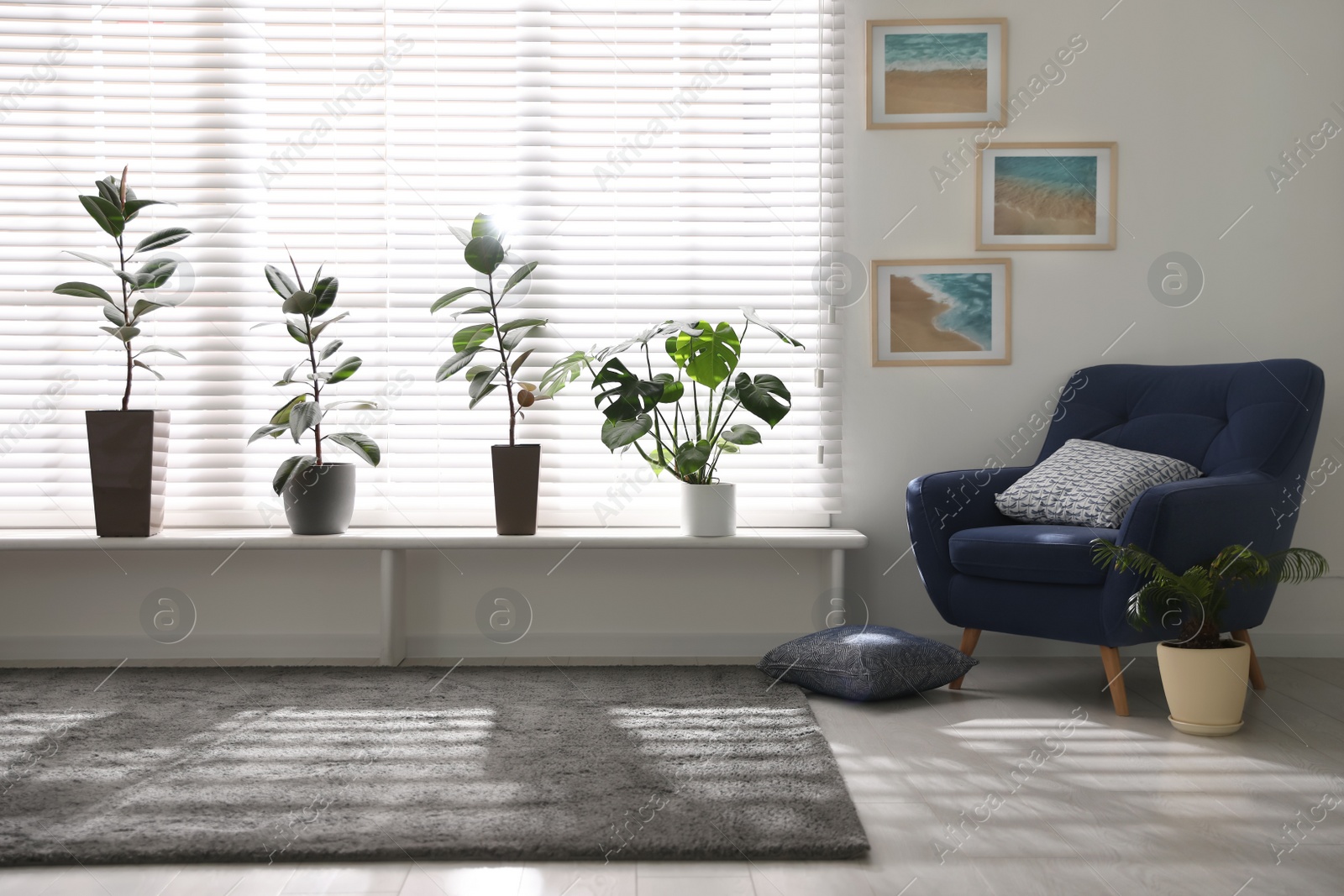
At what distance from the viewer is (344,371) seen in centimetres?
307

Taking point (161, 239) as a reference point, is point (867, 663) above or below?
below

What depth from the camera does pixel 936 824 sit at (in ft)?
5.80

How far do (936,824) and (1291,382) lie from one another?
1910 millimetres

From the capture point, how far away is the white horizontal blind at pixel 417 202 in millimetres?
3352

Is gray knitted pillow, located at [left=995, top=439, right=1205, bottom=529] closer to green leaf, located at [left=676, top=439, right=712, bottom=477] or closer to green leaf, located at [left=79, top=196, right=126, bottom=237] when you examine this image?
green leaf, located at [left=676, top=439, right=712, bottom=477]

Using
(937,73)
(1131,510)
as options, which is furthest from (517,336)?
(1131,510)

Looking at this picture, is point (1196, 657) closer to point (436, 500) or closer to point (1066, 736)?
point (1066, 736)

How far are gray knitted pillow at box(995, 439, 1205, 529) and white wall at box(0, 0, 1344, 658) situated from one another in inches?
19.4

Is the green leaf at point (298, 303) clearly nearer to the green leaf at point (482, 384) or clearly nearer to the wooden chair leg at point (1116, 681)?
the green leaf at point (482, 384)

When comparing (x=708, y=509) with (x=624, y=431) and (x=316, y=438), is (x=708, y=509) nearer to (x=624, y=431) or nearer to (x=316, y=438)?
(x=624, y=431)

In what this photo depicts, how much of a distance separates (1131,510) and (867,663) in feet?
2.58

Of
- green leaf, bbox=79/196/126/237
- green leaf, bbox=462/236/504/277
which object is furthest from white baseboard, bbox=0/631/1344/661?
green leaf, bbox=79/196/126/237

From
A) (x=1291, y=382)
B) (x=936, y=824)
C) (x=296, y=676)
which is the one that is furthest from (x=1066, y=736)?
(x=296, y=676)

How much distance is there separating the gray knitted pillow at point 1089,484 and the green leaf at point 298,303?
2232mm
